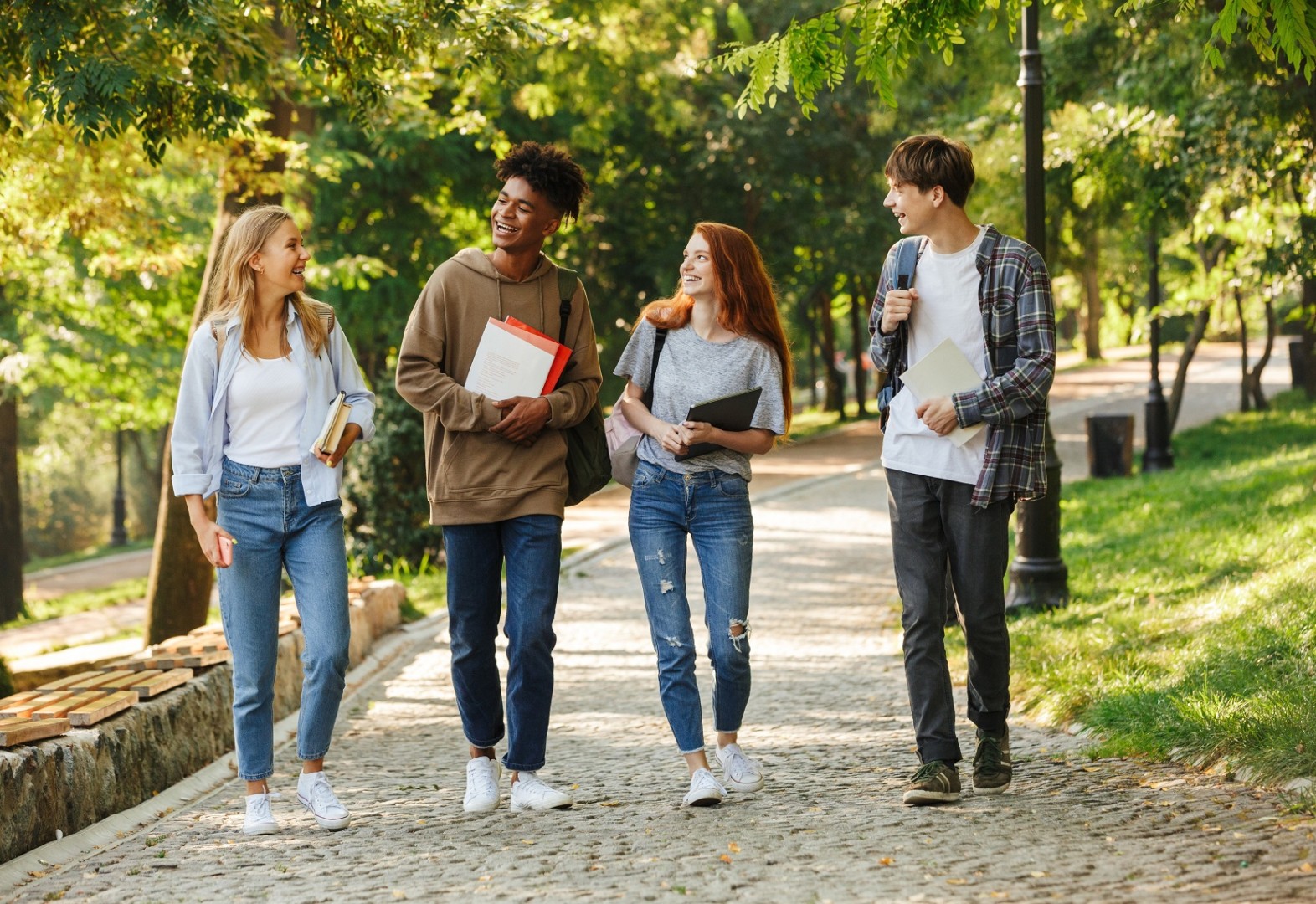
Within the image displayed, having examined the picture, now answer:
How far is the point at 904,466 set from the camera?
4766 mm

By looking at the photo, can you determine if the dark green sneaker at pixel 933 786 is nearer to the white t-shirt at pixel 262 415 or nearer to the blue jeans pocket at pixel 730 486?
the blue jeans pocket at pixel 730 486

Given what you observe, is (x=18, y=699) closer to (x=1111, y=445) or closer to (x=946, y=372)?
(x=946, y=372)

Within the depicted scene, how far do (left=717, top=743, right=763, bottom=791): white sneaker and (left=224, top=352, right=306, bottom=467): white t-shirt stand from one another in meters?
1.77

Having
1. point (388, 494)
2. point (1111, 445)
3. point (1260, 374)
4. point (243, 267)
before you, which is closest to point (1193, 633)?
point (243, 267)

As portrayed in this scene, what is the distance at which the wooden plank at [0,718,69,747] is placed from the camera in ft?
15.2

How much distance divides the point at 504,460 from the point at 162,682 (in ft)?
7.04

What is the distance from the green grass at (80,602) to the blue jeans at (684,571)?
16.9m

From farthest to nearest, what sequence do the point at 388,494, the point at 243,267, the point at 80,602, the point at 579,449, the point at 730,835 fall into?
1. the point at 80,602
2. the point at 388,494
3. the point at 579,449
4. the point at 243,267
5. the point at 730,835

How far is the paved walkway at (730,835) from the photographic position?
3.82 m

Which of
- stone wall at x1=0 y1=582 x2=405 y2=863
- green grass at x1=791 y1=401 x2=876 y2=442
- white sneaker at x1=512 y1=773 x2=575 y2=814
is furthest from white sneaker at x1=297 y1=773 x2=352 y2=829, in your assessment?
green grass at x1=791 y1=401 x2=876 y2=442

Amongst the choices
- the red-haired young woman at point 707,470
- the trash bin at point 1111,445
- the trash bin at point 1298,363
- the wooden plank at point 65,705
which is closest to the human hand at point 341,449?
the red-haired young woman at point 707,470

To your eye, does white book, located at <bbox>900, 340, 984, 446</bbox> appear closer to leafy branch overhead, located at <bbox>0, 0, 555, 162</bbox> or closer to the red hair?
the red hair

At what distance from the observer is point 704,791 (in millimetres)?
4750

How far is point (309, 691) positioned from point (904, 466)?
2106 mm
